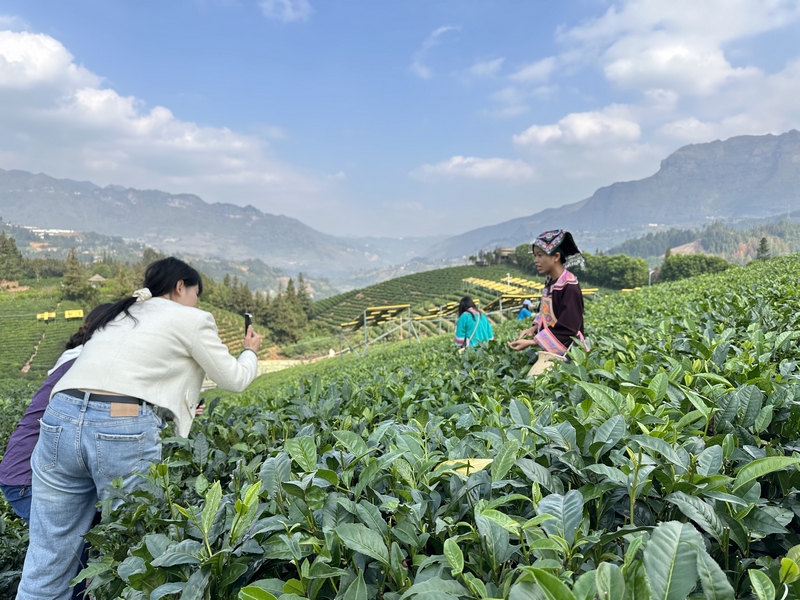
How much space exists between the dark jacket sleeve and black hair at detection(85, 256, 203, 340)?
88.8 inches

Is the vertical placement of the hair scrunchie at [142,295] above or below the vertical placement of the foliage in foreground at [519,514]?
above

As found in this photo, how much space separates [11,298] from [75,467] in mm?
62300

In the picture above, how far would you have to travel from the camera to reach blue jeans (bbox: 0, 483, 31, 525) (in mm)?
2234

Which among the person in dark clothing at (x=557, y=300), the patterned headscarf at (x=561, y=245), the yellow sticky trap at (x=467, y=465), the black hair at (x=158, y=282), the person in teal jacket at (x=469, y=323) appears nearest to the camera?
the yellow sticky trap at (x=467, y=465)

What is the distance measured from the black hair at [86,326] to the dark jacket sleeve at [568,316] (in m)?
2.63

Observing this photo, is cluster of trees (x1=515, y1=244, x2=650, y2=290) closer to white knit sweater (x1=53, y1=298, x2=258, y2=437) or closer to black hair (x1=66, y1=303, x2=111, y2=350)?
black hair (x1=66, y1=303, x2=111, y2=350)

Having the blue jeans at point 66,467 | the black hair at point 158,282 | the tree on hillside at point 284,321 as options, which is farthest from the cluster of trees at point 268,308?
the blue jeans at point 66,467

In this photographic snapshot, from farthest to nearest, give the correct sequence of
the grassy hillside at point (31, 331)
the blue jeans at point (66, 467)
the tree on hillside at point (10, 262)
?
the tree on hillside at point (10, 262)
the grassy hillside at point (31, 331)
the blue jeans at point (66, 467)

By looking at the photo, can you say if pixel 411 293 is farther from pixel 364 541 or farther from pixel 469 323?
pixel 364 541

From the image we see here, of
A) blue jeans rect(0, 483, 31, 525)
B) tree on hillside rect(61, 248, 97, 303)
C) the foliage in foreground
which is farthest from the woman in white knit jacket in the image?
tree on hillside rect(61, 248, 97, 303)

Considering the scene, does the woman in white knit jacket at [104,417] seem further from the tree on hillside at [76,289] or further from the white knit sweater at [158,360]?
the tree on hillside at [76,289]

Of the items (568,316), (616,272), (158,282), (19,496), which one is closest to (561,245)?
(568,316)

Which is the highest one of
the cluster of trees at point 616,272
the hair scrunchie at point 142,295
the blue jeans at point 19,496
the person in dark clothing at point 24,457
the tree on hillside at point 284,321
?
the hair scrunchie at point 142,295

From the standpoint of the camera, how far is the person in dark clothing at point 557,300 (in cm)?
313
